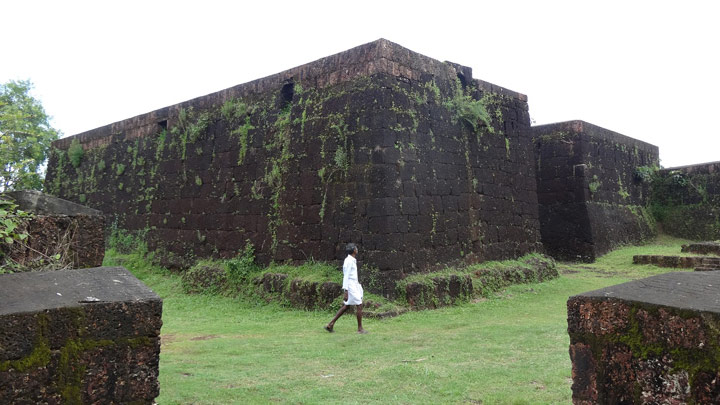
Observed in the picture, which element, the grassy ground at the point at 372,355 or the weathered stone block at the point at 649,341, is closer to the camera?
the weathered stone block at the point at 649,341

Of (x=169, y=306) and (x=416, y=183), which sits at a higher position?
(x=416, y=183)

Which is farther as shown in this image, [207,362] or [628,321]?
[207,362]

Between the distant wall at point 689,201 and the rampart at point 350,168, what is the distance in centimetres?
812

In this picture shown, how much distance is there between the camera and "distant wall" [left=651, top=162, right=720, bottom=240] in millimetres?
16375

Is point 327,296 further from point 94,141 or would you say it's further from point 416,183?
point 94,141

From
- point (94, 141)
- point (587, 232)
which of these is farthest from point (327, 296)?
point (94, 141)

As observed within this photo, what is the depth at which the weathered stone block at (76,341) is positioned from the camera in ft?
6.77

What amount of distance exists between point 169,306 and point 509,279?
6425mm

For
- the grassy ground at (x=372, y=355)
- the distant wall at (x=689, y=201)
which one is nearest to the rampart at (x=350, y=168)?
the grassy ground at (x=372, y=355)

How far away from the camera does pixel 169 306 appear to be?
983 cm

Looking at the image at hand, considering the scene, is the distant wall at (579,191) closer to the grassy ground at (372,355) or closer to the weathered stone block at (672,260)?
the weathered stone block at (672,260)

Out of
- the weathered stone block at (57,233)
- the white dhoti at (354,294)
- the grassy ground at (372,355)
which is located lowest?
the grassy ground at (372,355)

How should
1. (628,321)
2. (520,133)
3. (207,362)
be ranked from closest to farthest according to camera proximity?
(628,321) < (207,362) < (520,133)

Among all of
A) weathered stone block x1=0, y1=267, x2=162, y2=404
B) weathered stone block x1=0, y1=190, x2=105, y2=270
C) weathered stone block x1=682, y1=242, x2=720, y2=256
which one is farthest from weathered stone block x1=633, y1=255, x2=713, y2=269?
weathered stone block x1=0, y1=267, x2=162, y2=404
